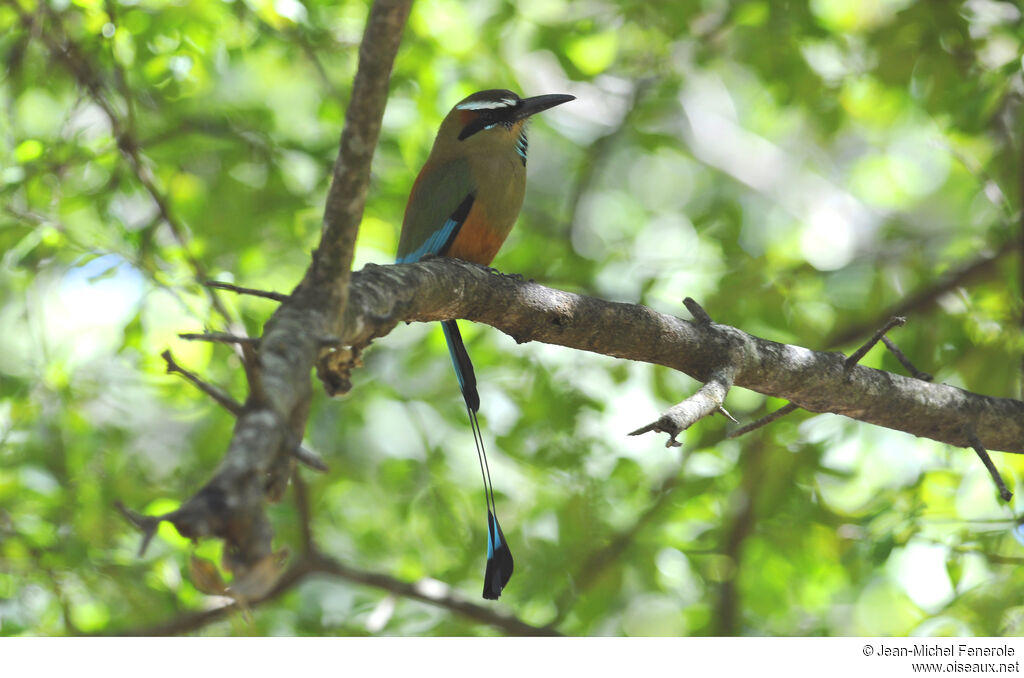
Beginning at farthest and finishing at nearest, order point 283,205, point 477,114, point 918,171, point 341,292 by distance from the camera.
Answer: point 918,171 < point 283,205 < point 477,114 < point 341,292

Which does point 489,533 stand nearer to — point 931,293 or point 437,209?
point 437,209

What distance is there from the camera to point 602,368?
4.76 m

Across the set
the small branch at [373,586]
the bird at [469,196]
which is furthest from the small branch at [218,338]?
the small branch at [373,586]

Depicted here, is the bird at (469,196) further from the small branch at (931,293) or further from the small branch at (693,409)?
the small branch at (931,293)

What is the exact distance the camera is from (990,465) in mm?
2578

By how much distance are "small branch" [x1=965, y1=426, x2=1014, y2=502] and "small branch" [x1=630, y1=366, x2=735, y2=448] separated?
77 cm

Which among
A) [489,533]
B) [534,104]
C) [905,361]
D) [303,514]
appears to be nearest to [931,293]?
[905,361]

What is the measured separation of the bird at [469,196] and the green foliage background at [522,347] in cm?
60

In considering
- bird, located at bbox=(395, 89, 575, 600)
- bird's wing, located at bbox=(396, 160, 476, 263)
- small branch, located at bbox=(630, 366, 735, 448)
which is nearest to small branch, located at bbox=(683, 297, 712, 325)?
small branch, located at bbox=(630, 366, 735, 448)

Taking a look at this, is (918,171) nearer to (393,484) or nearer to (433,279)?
(393,484)

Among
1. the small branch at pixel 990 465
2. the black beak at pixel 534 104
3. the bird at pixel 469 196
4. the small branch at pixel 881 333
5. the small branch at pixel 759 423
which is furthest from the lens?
the black beak at pixel 534 104

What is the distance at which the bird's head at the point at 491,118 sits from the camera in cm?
402
